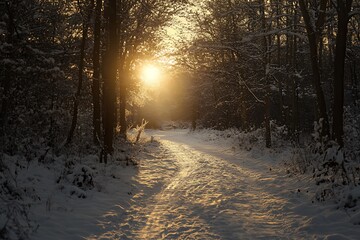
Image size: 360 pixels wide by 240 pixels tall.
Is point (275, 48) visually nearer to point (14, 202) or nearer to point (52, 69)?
point (52, 69)

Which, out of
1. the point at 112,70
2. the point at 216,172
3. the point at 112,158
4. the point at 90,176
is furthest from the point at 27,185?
the point at 216,172

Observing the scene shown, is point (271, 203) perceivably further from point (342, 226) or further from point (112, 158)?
point (112, 158)

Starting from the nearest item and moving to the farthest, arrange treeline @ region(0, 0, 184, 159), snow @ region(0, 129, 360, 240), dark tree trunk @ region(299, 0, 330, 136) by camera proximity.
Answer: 1. snow @ region(0, 129, 360, 240)
2. treeline @ region(0, 0, 184, 159)
3. dark tree trunk @ region(299, 0, 330, 136)

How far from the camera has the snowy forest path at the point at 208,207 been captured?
602 centimetres

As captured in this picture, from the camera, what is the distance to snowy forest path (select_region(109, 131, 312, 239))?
237 inches

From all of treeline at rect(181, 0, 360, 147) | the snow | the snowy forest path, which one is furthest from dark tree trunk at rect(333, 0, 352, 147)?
the snowy forest path

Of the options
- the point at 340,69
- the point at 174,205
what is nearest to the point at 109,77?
the point at 174,205

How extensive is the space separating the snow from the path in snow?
2 centimetres

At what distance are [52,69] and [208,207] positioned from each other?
7.49 meters

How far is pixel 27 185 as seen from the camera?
7.12 metres

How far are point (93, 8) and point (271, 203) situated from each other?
9.96 metres

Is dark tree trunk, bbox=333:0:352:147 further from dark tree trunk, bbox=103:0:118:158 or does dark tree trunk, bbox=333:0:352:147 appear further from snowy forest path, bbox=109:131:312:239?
dark tree trunk, bbox=103:0:118:158

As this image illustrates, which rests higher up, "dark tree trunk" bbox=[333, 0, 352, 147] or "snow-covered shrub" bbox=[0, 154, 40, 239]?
"dark tree trunk" bbox=[333, 0, 352, 147]

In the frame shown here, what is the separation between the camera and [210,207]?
7.65m
